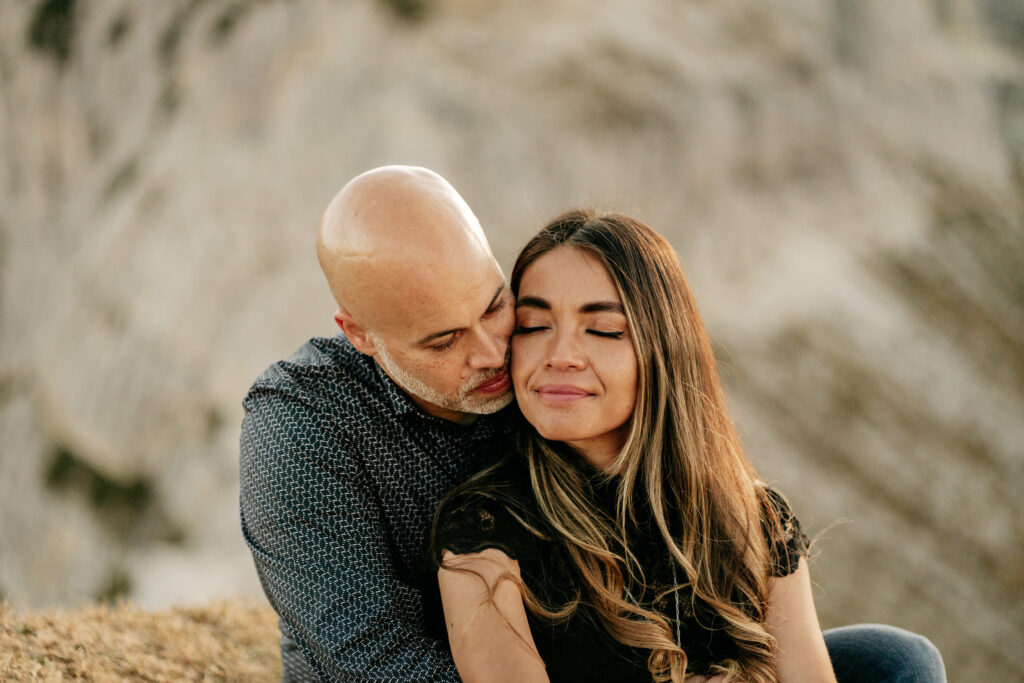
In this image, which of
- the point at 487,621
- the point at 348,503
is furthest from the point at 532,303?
the point at 487,621

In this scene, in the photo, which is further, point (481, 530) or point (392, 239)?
point (392, 239)

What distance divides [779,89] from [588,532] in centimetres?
913

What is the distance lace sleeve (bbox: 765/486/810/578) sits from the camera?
101 inches

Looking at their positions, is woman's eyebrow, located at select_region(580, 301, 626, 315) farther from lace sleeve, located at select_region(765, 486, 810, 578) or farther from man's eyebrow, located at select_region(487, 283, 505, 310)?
lace sleeve, located at select_region(765, 486, 810, 578)

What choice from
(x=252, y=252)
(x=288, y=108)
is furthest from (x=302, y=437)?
(x=288, y=108)

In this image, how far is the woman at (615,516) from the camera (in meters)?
2.30

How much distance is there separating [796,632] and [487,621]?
35.9 inches

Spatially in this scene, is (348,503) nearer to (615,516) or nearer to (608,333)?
(615,516)

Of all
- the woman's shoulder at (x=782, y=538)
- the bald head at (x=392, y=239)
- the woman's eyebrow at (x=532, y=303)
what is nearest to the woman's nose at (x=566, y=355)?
the woman's eyebrow at (x=532, y=303)

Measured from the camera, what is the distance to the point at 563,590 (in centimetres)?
235

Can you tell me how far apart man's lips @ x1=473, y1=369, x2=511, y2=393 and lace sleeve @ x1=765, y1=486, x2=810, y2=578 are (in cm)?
90

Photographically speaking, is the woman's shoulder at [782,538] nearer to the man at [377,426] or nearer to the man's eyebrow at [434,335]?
the man at [377,426]

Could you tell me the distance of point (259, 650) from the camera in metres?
3.42

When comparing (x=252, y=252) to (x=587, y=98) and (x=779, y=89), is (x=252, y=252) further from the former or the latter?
(x=779, y=89)
